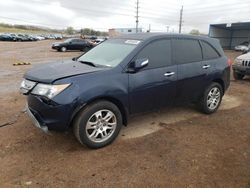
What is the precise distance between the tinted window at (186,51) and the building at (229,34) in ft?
135

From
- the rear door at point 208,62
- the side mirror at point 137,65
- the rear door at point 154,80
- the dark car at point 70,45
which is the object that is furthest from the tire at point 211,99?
the dark car at point 70,45

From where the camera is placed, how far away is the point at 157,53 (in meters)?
4.33

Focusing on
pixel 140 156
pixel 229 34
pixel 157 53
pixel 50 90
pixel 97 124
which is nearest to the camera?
pixel 50 90

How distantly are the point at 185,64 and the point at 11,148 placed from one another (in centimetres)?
338

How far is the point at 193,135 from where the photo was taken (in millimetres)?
4324

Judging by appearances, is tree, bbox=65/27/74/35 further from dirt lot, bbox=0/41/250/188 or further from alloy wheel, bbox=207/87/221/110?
dirt lot, bbox=0/41/250/188

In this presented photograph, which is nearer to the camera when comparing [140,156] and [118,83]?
[140,156]

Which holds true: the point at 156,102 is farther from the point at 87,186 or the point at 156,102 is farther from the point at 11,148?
the point at 11,148

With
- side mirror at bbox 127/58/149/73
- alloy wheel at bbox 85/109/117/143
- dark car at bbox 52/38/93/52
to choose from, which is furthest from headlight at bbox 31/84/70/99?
dark car at bbox 52/38/93/52

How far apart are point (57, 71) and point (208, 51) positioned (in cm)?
331

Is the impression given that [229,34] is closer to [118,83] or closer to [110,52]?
[110,52]

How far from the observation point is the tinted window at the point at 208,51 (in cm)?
519

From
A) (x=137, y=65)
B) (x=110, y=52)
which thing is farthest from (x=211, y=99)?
(x=110, y=52)

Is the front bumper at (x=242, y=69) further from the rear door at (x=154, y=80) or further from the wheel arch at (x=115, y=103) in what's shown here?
the wheel arch at (x=115, y=103)
